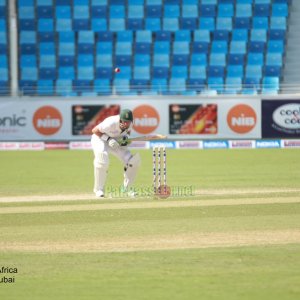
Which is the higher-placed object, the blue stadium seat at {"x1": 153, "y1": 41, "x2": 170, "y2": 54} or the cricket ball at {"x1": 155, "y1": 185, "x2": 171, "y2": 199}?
the blue stadium seat at {"x1": 153, "y1": 41, "x2": 170, "y2": 54}

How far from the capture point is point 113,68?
36406 mm

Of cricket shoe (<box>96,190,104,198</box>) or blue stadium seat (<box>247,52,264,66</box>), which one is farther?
blue stadium seat (<box>247,52,264,66</box>)

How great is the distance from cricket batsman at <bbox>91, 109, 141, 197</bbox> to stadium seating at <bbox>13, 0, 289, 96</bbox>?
19105 mm

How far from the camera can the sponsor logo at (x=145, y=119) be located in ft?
109

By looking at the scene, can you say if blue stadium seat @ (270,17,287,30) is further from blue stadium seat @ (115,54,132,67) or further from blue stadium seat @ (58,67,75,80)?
blue stadium seat @ (58,67,75,80)

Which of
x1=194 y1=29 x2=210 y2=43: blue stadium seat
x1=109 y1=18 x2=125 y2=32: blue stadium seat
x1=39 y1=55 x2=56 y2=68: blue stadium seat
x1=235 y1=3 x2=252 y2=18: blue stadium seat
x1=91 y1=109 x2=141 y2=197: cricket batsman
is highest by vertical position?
x1=235 y1=3 x2=252 y2=18: blue stadium seat

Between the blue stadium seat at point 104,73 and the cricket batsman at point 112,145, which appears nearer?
the cricket batsman at point 112,145

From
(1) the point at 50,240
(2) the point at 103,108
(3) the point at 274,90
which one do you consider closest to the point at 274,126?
(3) the point at 274,90

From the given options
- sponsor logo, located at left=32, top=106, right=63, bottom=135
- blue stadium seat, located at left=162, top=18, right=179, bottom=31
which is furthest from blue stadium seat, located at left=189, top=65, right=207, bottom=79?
sponsor logo, located at left=32, top=106, right=63, bottom=135

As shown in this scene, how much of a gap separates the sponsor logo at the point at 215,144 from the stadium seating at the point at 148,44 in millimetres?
2545

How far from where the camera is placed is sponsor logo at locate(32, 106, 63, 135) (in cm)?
3341

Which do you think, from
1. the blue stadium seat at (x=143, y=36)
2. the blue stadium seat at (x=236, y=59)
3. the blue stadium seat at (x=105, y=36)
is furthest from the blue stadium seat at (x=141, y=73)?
the blue stadium seat at (x=236, y=59)

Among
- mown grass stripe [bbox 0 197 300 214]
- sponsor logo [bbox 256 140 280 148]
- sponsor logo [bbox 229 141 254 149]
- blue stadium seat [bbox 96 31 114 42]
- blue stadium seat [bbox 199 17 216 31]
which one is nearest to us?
mown grass stripe [bbox 0 197 300 214]

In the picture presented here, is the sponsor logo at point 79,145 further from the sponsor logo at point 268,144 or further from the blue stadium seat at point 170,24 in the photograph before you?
the blue stadium seat at point 170,24
